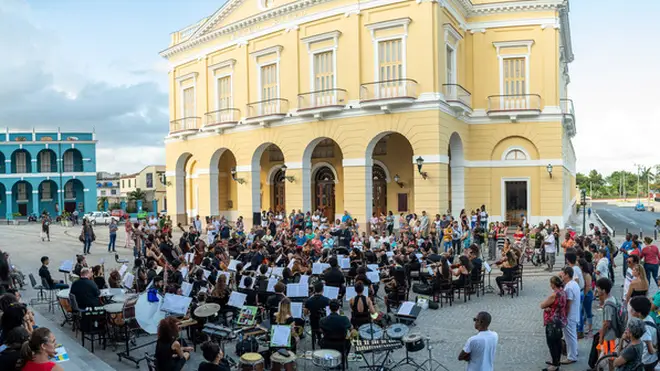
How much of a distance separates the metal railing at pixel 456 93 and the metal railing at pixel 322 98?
5.15m

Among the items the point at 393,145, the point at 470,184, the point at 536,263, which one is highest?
the point at 393,145

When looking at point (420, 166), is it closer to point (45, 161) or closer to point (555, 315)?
point (555, 315)

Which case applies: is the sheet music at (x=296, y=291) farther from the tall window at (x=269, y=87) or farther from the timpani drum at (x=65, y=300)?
the tall window at (x=269, y=87)

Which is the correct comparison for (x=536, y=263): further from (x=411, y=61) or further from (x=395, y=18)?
(x=395, y=18)

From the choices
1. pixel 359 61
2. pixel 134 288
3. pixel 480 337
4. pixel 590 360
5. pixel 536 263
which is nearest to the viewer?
pixel 480 337

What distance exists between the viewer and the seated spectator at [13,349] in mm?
5910

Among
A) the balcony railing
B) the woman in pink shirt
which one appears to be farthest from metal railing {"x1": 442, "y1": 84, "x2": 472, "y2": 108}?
the woman in pink shirt

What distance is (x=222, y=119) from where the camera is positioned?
31.9 metres

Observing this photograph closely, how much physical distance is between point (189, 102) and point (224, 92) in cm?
428

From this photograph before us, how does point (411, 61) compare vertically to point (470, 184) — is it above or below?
above

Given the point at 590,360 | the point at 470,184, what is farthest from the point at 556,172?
the point at 590,360

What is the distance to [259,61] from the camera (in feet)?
97.7

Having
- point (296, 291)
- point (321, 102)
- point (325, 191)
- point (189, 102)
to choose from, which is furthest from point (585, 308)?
point (189, 102)

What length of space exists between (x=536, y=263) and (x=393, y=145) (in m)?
12.3
